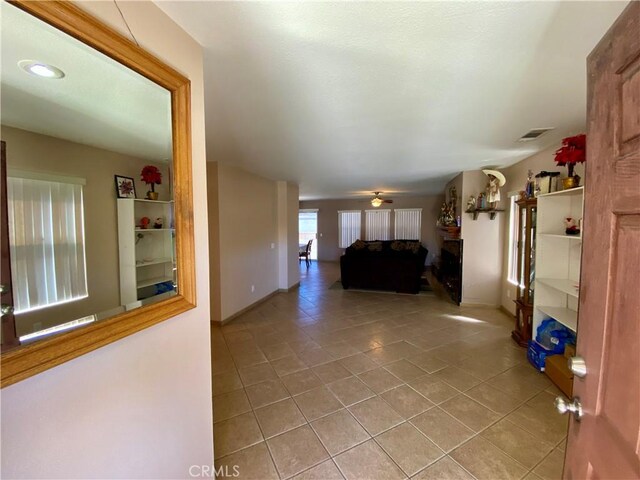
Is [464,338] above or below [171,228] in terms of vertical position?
below

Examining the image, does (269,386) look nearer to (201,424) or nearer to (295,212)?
(201,424)

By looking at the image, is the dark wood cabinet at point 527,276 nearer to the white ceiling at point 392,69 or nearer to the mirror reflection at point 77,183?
the white ceiling at point 392,69

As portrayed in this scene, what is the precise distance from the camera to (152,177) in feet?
3.70

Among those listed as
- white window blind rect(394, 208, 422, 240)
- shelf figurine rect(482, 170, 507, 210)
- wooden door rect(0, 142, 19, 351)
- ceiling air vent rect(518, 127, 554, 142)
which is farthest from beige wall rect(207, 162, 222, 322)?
white window blind rect(394, 208, 422, 240)

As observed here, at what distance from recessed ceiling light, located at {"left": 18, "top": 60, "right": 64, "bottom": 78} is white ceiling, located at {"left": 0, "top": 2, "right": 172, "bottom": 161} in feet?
0.04

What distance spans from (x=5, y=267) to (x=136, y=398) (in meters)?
0.63

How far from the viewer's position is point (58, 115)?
2.76 ft

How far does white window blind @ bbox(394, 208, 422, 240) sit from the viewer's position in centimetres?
913

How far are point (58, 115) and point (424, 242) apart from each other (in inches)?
371

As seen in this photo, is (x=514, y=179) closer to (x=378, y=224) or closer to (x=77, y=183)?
(x=77, y=183)

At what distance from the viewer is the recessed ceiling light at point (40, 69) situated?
731 mm

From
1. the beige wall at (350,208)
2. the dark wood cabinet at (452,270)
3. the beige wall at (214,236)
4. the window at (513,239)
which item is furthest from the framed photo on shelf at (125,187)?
the beige wall at (350,208)

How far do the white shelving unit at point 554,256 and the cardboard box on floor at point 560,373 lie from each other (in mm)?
405

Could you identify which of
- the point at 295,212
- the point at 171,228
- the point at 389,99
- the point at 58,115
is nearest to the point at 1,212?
the point at 58,115
